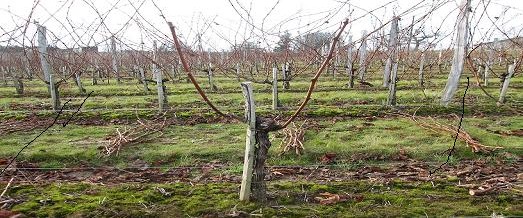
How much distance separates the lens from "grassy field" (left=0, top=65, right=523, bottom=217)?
328 centimetres

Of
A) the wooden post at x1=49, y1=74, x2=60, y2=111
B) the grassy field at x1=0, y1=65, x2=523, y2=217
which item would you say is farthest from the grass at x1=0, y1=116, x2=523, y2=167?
the wooden post at x1=49, y1=74, x2=60, y2=111

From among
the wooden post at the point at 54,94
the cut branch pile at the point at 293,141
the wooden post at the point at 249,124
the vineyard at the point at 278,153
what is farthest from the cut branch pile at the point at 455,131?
the wooden post at the point at 54,94

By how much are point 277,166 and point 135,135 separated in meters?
3.00

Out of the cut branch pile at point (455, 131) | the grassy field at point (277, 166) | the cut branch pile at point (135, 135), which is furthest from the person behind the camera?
the cut branch pile at point (135, 135)

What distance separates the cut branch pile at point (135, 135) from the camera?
19.2 ft

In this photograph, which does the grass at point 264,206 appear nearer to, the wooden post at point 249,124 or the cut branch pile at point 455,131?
the wooden post at point 249,124

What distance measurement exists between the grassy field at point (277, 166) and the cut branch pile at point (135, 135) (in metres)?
0.11

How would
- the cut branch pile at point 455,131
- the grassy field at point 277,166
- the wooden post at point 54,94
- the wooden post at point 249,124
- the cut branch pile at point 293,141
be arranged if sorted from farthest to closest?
the wooden post at point 54,94, the cut branch pile at point 293,141, the cut branch pile at point 455,131, the grassy field at point 277,166, the wooden post at point 249,124

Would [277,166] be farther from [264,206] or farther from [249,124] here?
[249,124]

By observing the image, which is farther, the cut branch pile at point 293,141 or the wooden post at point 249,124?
the cut branch pile at point 293,141

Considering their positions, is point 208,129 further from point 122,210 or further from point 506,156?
point 506,156

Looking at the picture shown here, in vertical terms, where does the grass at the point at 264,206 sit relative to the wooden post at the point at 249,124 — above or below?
below

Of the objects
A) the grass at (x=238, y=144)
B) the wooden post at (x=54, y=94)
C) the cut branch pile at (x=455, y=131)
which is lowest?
the grass at (x=238, y=144)

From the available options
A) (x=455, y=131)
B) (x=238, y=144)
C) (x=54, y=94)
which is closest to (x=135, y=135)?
Answer: (x=238, y=144)
